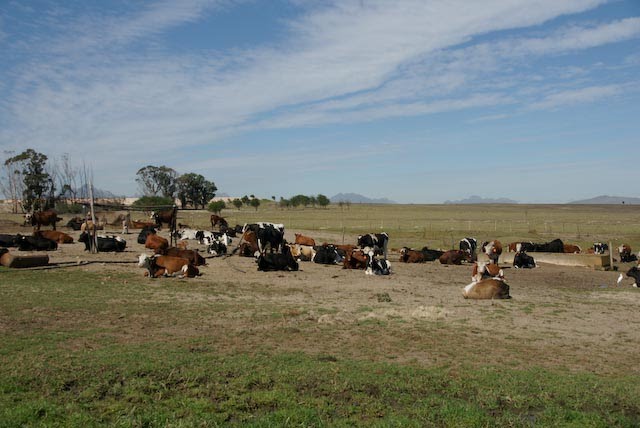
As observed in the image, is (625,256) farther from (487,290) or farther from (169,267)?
(169,267)

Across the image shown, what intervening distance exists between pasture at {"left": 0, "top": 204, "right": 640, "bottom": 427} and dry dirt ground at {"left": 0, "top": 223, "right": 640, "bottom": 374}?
0.06 m

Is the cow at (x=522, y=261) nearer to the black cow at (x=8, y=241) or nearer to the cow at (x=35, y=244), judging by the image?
the cow at (x=35, y=244)

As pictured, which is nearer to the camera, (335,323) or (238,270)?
(335,323)

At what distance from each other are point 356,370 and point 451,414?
1883 millimetres

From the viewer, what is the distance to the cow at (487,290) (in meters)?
15.2

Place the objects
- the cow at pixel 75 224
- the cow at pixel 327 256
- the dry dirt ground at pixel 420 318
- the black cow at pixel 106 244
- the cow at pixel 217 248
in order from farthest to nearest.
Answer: the cow at pixel 75 224 < the cow at pixel 217 248 < the cow at pixel 327 256 < the black cow at pixel 106 244 < the dry dirt ground at pixel 420 318

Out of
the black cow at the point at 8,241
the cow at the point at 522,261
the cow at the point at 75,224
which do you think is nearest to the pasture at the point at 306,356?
the cow at the point at 522,261

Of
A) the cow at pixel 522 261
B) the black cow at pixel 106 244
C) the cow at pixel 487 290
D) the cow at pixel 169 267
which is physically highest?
the black cow at pixel 106 244

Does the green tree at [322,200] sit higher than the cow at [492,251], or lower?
higher

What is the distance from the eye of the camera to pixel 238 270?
68.5ft

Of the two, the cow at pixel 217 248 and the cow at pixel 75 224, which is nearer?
the cow at pixel 217 248

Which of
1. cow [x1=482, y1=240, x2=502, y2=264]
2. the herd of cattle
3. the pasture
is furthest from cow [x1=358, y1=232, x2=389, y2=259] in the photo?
the pasture

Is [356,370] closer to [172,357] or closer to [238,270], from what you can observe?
[172,357]

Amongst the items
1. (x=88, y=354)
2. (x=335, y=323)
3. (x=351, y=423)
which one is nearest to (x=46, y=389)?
(x=88, y=354)
